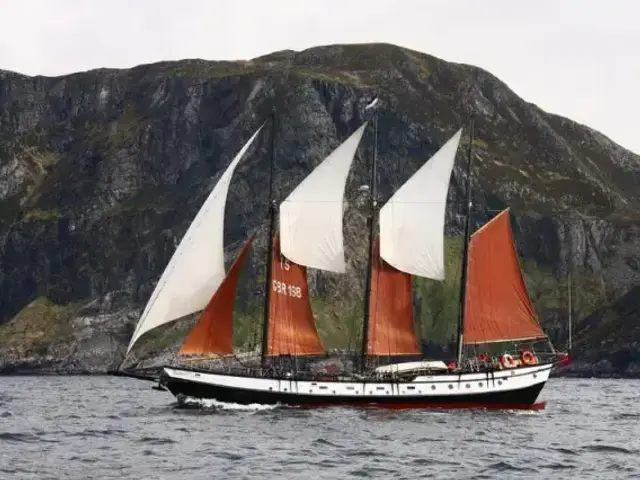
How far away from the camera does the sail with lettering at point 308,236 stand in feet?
275

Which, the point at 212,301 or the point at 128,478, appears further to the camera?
the point at 212,301

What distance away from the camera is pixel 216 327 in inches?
3137

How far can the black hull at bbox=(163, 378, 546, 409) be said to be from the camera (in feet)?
262

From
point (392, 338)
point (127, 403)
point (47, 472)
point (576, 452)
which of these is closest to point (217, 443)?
point (47, 472)

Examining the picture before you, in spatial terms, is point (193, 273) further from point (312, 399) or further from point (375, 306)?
point (375, 306)

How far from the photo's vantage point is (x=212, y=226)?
3132 inches

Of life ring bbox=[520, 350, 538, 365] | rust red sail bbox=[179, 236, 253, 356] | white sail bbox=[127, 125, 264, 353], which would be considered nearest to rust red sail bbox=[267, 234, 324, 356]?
rust red sail bbox=[179, 236, 253, 356]

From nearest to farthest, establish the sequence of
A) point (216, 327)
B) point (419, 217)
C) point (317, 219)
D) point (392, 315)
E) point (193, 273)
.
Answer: point (193, 273), point (216, 327), point (317, 219), point (419, 217), point (392, 315)

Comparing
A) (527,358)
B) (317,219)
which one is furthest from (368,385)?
(527,358)

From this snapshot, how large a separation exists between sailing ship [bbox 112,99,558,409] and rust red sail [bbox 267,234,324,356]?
8cm

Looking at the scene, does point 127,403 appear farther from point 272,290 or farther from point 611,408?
point 611,408

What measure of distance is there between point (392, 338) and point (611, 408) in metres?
26.7

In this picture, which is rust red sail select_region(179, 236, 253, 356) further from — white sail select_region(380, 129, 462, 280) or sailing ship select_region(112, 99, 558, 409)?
white sail select_region(380, 129, 462, 280)

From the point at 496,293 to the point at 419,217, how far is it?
8.18m
